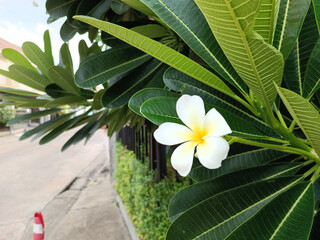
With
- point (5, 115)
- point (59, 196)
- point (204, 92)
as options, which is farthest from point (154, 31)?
point (5, 115)

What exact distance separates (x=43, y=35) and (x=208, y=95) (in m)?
0.81

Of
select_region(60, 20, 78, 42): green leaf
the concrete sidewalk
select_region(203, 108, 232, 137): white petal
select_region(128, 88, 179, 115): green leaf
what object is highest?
select_region(60, 20, 78, 42): green leaf

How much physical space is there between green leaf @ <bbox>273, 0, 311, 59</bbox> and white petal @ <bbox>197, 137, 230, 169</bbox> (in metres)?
0.17

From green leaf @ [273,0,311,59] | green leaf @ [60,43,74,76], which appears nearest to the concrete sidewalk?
green leaf @ [60,43,74,76]

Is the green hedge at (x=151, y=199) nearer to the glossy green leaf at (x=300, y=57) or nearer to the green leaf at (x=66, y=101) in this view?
the green leaf at (x=66, y=101)

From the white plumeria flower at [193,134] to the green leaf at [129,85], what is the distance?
14.2 inches

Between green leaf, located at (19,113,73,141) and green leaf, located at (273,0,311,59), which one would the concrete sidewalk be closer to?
green leaf, located at (19,113,73,141)

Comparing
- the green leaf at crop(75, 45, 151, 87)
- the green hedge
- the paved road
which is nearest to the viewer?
the green leaf at crop(75, 45, 151, 87)

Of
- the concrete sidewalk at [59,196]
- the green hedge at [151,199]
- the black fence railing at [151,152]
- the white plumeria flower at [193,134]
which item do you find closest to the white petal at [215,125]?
the white plumeria flower at [193,134]

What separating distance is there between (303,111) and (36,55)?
2.76 feet

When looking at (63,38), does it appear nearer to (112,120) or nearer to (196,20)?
(112,120)

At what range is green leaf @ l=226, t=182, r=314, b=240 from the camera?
338mm

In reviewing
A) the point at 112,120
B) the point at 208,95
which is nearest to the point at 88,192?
the point at 112,120

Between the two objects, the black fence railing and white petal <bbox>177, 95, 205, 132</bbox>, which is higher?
white petal <bbox>177, 95, 205, 132</bbox>
